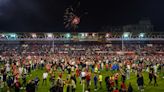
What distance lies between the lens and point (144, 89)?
32688 millimetres

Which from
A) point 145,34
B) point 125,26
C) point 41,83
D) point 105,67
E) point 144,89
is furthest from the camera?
point 125,26

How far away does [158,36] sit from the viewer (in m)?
123

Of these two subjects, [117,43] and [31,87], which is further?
[117,43]

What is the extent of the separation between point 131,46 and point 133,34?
14.8 feet

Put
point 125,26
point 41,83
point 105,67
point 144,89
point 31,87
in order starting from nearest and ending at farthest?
point 31,87, point 144,89, point 41,83, point 105,67, point 125,26

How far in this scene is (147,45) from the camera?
422ft

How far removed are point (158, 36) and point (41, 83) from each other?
9222 centimetres

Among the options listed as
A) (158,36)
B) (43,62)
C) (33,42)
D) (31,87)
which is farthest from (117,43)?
(31,87)

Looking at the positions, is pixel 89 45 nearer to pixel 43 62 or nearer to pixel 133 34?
pixel 133 34

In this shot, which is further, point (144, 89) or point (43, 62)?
point (43, 62)

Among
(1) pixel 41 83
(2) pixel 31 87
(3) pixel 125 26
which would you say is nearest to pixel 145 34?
(3) pixel 125 26

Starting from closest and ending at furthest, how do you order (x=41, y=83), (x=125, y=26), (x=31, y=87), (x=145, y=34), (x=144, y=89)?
1. (x=31, y=87)
2. (x=144, y=89)
3. (x=41, y=83)
4. (x=145, y=34)
5. (x=125, y=26)

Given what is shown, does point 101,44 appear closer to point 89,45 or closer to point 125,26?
point 89,45

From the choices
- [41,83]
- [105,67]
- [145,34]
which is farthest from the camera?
[145,34]
